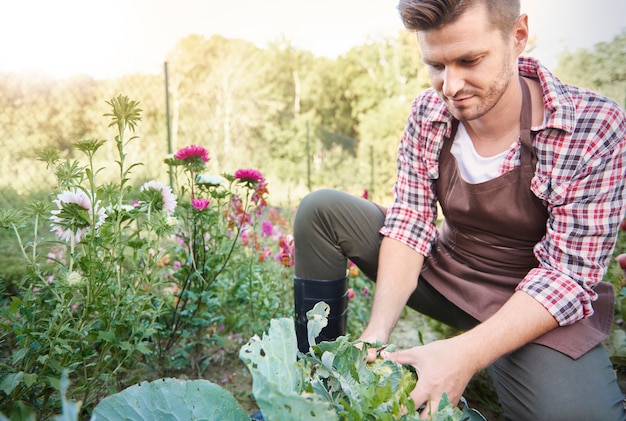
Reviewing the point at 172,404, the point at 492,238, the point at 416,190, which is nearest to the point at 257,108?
the point at 416,190

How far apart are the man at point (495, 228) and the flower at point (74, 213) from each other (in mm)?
707

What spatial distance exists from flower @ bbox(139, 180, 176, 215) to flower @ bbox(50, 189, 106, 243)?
0.52ft

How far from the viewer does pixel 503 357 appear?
4.73 ft

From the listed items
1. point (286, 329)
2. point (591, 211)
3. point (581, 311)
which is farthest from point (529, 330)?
point (286, 329)

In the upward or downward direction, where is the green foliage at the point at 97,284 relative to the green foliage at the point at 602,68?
downward

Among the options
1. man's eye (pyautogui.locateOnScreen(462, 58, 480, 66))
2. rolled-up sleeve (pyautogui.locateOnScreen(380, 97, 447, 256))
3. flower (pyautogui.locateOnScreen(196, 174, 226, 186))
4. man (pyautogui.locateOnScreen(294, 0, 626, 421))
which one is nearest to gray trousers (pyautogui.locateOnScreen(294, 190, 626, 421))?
man (pyautogui.locateOnScreen(294, 0, 626, 421))

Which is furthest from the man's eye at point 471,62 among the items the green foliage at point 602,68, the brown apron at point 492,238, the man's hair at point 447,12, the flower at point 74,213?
the green foliage at point 602,68

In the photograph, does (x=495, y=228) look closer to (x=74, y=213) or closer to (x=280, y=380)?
(x=280, y=380)

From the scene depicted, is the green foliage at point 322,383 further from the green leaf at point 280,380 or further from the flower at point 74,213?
the flower at point 74,213

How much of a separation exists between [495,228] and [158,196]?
1058 millimetres

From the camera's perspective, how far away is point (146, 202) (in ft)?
4.58

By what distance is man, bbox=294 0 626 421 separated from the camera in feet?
4.19

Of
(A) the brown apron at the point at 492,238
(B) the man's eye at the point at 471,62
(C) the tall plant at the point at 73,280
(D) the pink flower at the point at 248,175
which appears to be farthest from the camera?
(D) the pink flower at the point at 248,175

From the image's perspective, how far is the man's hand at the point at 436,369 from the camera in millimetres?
1062
